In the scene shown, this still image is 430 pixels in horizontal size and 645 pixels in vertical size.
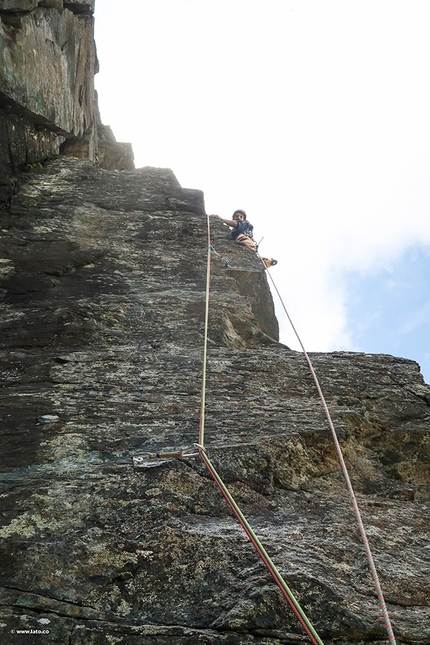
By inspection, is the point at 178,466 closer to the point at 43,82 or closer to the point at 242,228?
the point at 43,82

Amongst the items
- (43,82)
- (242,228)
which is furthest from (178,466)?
(242,228)

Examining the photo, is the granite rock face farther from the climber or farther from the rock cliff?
the climber

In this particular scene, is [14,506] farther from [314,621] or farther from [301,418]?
[301,418]

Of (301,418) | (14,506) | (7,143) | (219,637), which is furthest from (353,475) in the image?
(7,143)

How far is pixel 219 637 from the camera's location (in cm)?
292

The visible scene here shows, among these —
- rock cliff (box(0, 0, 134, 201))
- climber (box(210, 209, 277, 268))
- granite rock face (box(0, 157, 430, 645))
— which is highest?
rock cliff (box(0, 0, 134, 201))

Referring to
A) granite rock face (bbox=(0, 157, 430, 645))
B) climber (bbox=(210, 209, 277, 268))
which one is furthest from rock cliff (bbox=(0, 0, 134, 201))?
climber (bbox=(210, 209, 277, 268))

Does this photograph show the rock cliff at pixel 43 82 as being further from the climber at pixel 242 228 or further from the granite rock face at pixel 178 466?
the climber at pixel 242 228

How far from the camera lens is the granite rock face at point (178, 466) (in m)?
3.10

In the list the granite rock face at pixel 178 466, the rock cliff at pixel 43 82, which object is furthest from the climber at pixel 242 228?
the rock cliff at pixel 43 82

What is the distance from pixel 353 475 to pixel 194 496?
1.51m

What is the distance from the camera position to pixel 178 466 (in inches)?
165

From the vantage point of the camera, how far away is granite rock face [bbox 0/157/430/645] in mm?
3102

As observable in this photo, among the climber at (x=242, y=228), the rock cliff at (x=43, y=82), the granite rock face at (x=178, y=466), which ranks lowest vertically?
the granite rock face at (x=178, y=466)
